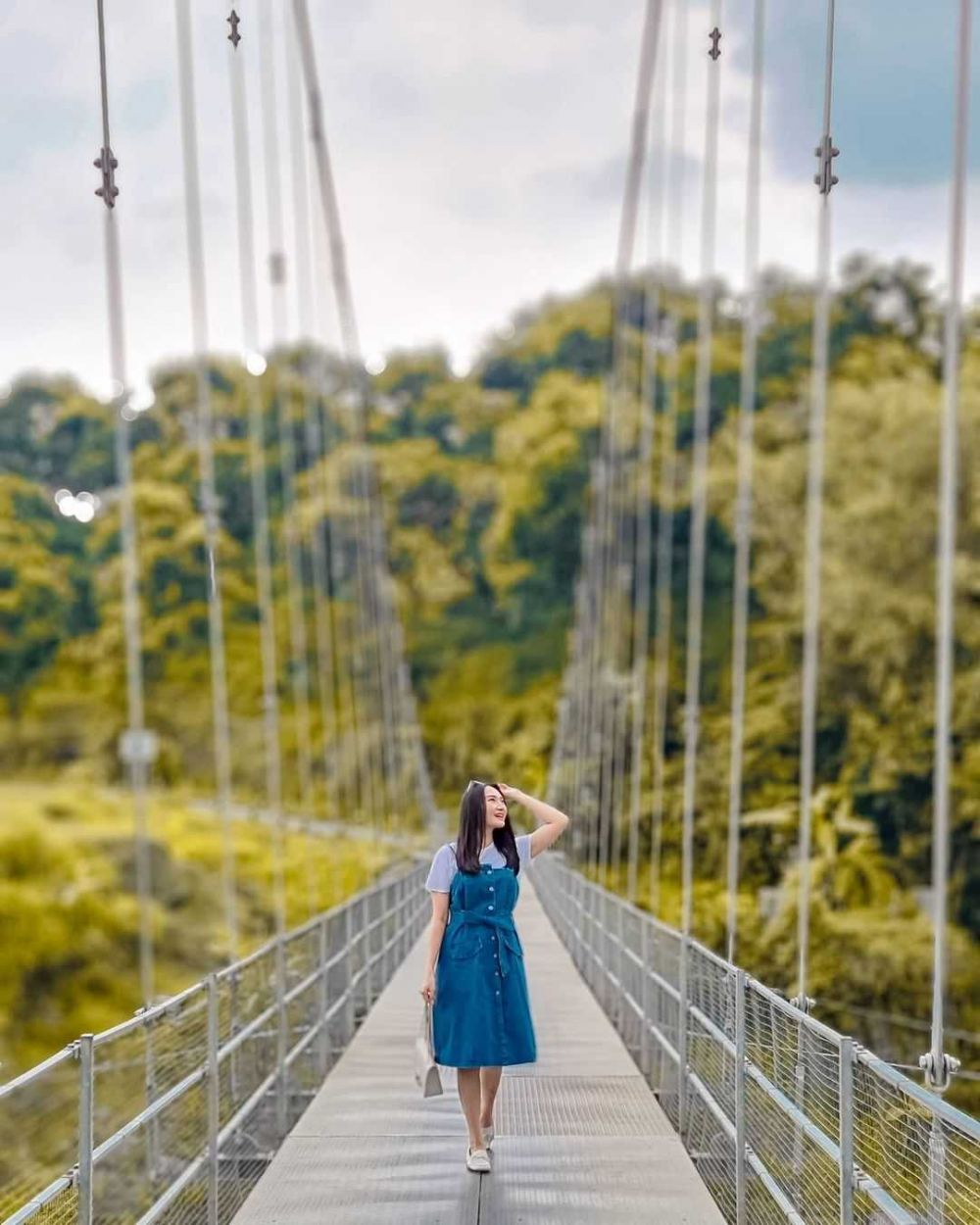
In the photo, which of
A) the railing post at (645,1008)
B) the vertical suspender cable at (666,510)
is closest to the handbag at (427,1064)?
the railing post at (645,1008)

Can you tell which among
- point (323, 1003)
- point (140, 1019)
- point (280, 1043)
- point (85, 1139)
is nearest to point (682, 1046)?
point (280, 1043)

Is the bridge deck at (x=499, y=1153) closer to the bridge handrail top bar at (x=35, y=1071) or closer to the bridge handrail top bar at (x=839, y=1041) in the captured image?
the bridge handrail top bar at (x=839, y=1041)

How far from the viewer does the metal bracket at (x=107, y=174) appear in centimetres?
582

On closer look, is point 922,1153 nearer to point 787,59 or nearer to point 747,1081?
point 747,1081

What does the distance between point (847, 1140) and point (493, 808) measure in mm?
1371

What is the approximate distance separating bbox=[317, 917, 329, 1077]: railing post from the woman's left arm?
6.77 ft

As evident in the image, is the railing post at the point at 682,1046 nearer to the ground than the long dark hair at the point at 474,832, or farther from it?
nearer to the ground

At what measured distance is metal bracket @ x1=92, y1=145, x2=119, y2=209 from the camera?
582cm

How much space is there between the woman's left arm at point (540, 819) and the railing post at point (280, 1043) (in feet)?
4.10

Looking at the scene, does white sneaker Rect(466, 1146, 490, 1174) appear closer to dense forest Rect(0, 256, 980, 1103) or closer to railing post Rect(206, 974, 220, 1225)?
railing post Rect(206, 974, 220, 1225)

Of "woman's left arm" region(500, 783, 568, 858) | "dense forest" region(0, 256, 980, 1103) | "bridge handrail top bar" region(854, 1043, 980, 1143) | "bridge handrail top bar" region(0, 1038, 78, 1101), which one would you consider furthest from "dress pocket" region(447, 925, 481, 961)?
"dense forest" region(0, 256, 980, 1103)

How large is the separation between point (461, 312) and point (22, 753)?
65.1 ft

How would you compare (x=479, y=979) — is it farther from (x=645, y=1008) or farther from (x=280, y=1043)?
(x=645, y=1008)

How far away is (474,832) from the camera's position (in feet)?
13.8
